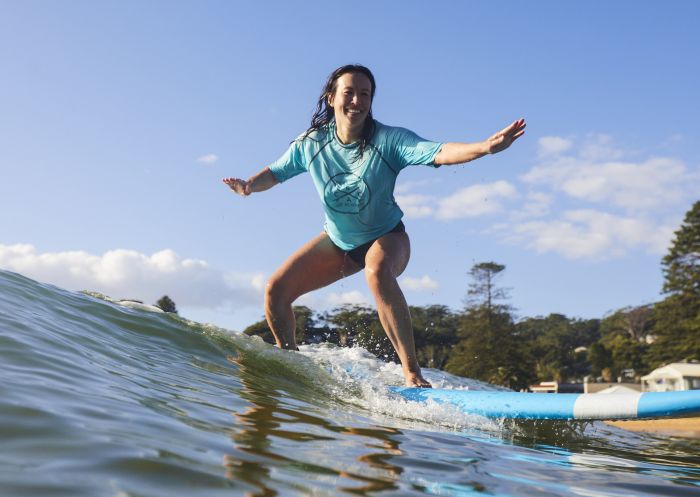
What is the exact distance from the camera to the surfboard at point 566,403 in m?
3.87

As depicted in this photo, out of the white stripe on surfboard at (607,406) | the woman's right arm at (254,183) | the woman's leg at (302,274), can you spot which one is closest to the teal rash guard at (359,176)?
the woman's leg at (302,274)

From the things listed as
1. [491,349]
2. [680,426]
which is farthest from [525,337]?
[680,426]

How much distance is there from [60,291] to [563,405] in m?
4.27

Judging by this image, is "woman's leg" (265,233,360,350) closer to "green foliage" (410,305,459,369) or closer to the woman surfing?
the woman surfing

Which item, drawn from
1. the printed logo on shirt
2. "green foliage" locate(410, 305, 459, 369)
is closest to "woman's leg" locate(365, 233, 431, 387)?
the printed logo on shirt

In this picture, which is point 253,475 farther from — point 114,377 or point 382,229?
point 382,229

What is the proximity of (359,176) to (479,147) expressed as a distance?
47.4 inches

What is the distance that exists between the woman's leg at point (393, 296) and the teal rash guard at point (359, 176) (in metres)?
0.23

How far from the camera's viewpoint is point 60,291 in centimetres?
594

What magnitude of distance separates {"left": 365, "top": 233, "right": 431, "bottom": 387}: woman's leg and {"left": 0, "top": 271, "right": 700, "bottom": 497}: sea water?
34cm

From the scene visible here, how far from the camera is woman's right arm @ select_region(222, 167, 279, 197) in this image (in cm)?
571

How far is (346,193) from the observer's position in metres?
5.30

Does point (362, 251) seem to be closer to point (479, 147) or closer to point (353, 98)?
point (353, 98)

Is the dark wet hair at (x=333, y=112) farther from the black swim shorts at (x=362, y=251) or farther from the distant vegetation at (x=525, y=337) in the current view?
the distant vegetation at (x=525, y=337)
